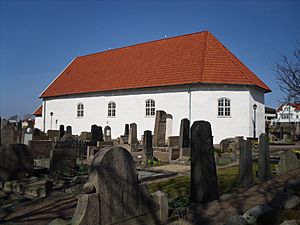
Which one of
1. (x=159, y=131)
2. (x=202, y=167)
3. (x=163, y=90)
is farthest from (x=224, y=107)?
(x=202, y=167)

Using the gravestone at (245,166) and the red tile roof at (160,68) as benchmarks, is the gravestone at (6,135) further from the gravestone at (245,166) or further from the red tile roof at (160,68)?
the gravestone at (245,166)

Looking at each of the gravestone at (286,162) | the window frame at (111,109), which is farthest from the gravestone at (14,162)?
the window frame at (111,109)

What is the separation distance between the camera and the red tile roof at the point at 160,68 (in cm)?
2258

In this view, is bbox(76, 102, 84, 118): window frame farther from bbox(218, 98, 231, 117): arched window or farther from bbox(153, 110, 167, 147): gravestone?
bbox(218, 98, 231, 117): arched window

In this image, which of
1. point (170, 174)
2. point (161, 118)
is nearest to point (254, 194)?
point (170, 174)

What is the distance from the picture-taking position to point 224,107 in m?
22.3

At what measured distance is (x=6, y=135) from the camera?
16.4 meters

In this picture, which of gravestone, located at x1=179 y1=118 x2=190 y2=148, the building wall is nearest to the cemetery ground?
gravestone, located at x1=179 y1=118 x2=190 y2=148

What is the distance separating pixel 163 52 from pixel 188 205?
22494 millimetres

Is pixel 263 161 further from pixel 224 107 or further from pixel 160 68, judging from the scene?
pixel 160 68

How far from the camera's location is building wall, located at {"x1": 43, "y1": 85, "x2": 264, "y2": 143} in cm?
2202

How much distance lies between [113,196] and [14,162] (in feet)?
17.4

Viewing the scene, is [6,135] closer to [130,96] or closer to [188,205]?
[130,96]

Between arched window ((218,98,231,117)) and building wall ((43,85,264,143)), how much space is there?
0.28m
